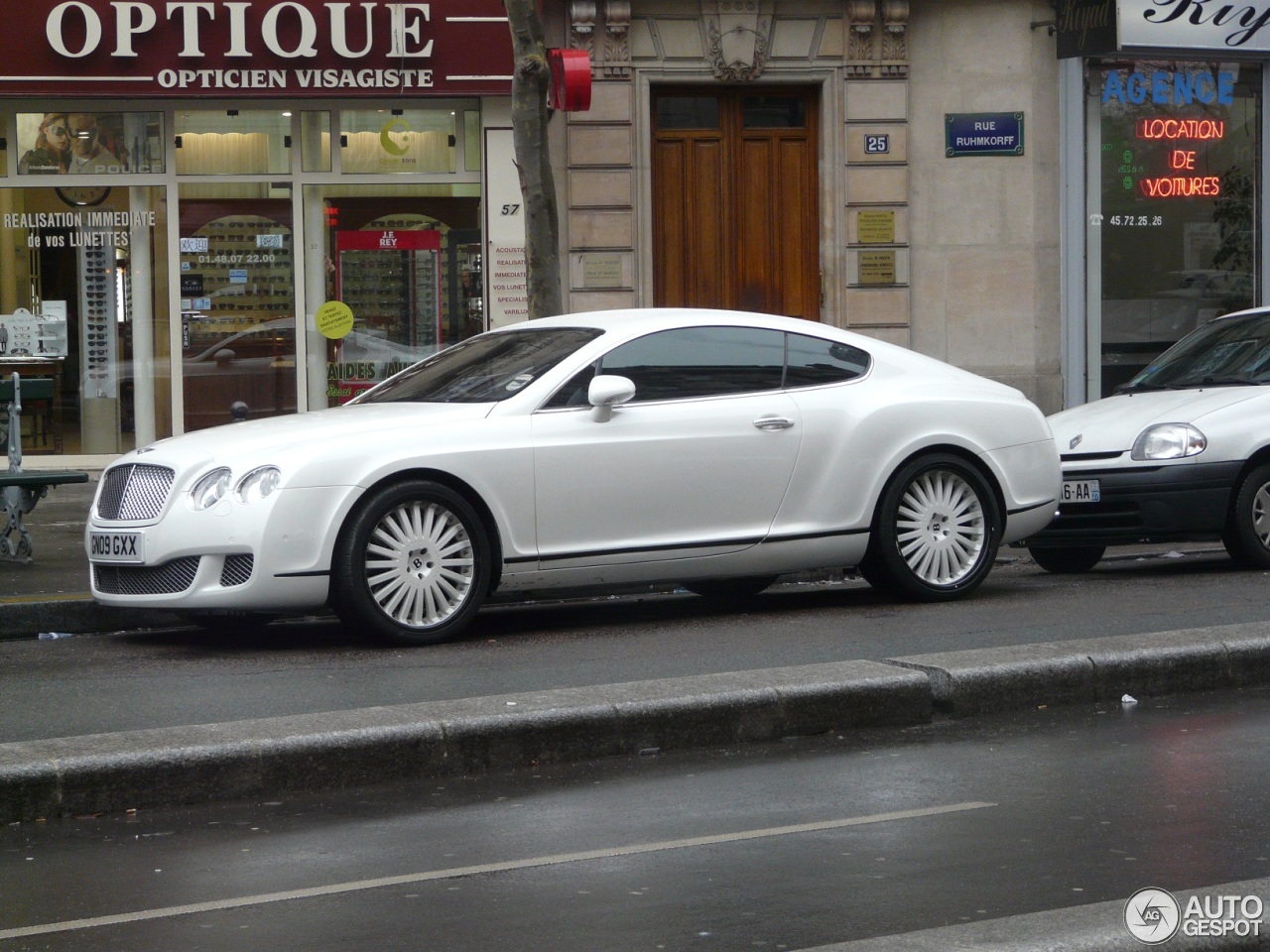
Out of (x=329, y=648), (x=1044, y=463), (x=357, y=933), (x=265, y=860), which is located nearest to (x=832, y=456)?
(x=1044, y=463)

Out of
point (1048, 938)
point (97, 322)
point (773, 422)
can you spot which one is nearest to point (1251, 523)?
point (773, 422)

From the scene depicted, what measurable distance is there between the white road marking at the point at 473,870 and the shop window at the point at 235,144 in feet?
42.0

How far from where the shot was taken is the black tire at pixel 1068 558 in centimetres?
1105

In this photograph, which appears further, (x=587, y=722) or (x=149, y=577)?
(x=149, y=577)

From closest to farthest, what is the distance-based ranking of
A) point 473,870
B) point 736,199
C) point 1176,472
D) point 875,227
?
point 473,870 → point 1176,472 → point 875,227 → point 736,199

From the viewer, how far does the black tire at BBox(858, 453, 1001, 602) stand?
29.6 feet

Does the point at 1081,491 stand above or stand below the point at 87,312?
below

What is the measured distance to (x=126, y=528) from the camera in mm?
8039

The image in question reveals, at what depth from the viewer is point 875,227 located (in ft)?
57.4

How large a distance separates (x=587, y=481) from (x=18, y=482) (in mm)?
4015

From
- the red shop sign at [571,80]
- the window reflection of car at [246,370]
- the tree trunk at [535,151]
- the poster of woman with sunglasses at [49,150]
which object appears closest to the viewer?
the tree trunk at [535,151]

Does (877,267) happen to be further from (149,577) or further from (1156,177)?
(149,577)

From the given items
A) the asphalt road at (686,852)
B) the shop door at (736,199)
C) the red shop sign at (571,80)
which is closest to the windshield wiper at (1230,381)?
the asphalt road at (686,852)

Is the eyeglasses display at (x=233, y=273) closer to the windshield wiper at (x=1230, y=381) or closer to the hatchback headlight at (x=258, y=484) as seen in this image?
the windshield wiper at (x=1230, y=381)
